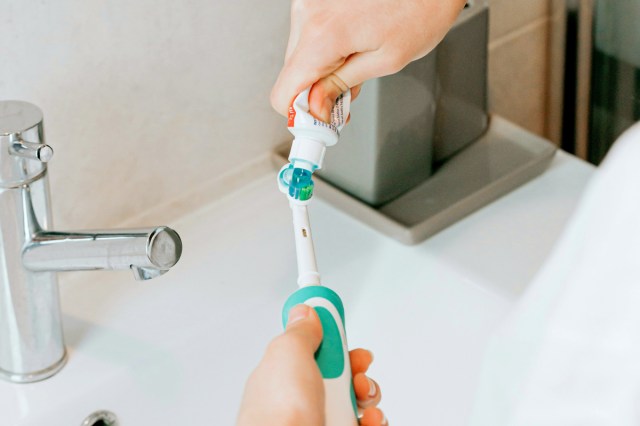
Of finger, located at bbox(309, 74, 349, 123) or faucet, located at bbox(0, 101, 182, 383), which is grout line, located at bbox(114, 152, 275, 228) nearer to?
faucet, located at bbox(0, 101, 182, 383)

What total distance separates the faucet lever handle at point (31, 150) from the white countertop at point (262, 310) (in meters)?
0.18

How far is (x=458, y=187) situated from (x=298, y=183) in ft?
0.97

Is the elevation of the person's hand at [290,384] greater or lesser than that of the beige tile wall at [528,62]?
greater

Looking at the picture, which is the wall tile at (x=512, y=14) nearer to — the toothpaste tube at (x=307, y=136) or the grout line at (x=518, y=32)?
the grout line at (x=518, y=32)

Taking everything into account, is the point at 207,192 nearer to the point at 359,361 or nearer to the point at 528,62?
the point at 359,361

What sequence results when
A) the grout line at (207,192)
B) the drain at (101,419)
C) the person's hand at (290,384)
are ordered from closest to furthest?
1. the person's hand at (290,384)
2. the drain at (101,419)
3. the grout line at (207,192)

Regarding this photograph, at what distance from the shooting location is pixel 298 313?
0.48m

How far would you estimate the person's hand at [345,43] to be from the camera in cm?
57

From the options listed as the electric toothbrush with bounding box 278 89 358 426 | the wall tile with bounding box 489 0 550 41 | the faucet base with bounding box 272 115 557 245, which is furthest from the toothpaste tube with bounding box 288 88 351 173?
the wall tile with bounding box 489 0 550 41

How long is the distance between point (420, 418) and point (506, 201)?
0.23 m

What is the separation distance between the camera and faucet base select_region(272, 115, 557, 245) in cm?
78

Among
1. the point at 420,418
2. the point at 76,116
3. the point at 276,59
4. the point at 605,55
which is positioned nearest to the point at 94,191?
the point at 76,116

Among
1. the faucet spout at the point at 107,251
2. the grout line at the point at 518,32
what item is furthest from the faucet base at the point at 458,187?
the faucet spout at the point at 107,251

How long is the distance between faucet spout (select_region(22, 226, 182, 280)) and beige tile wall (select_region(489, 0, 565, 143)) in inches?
22.1
